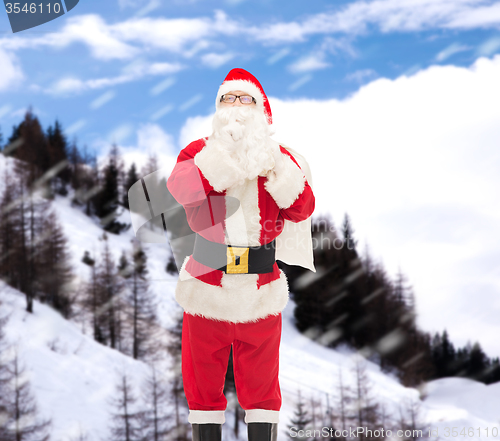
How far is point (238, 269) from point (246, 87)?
3.52 ft

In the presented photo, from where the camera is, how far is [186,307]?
2559 millimetres

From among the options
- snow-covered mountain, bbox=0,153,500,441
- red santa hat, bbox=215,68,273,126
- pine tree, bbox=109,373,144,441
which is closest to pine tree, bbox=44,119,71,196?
snow-covered mountain, bbox=0,153,500,441

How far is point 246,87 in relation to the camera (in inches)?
104

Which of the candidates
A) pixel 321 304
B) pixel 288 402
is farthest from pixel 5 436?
pixel 321 304

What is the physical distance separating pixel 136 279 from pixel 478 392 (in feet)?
75.6

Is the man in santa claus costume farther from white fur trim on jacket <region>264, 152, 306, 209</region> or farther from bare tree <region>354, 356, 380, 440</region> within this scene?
bare tree <region>354, 356, 380, 440</region>

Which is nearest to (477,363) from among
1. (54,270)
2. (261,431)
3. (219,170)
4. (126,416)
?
(126,416)

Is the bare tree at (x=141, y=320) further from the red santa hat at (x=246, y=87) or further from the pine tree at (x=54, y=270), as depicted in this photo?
the red santa hat at (x=246, y=87)

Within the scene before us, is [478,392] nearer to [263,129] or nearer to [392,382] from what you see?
[392,382]

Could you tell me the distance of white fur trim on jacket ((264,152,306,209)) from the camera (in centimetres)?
247

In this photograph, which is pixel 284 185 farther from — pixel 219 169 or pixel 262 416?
pixel 262 416

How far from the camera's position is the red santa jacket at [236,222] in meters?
2.47

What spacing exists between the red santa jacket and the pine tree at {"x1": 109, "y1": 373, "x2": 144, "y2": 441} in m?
21.0

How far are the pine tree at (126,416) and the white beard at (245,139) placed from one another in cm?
2133
